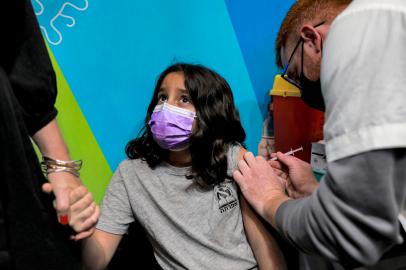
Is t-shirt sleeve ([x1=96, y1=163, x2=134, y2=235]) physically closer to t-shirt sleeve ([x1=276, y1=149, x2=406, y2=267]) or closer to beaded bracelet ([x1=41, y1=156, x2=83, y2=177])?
beaded bracelet ([x1=41, y1=156, x2=83, y2=177])

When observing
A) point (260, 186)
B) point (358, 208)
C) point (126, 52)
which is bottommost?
point (260, 186)

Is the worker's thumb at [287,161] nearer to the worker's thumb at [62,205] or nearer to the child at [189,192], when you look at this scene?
the child at [189,192]

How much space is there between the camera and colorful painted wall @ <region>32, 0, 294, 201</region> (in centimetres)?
131

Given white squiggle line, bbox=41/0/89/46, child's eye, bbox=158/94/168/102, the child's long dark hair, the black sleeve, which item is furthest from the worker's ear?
white squiggle line, bbox=41/0/89/46

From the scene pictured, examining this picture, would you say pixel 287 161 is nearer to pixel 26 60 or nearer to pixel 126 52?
pixel 126 52

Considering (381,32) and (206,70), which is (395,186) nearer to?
(381,32)

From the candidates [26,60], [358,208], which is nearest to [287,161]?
[358,208]

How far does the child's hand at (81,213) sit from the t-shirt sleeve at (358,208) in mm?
440

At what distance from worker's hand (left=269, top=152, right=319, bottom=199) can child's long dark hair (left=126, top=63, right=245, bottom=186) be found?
200 mm

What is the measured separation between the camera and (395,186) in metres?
0.62

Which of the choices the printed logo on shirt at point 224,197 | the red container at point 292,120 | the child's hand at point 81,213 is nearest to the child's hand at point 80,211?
the child's hand at point 81,213

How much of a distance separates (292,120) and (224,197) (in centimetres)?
50

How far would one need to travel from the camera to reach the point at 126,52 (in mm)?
1369

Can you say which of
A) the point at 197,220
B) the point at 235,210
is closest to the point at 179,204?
the point at 197,220
